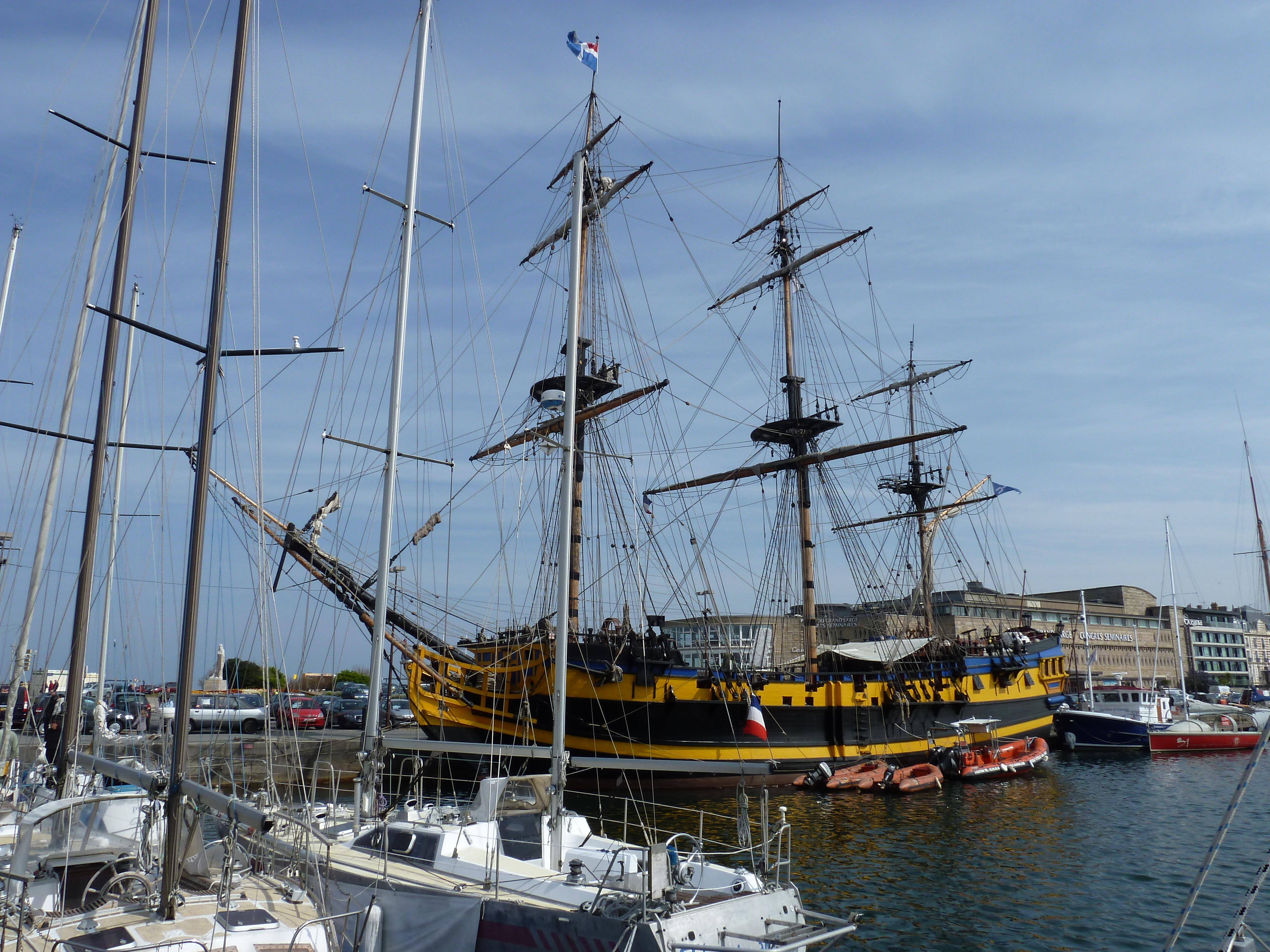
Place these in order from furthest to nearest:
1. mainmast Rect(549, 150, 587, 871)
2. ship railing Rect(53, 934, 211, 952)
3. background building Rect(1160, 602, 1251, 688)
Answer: background building Rect(1160, 602, 1251, 688), mainmast Rect(549, 150, 587, 871), ship railing Rect(53, 934, 211, 952)

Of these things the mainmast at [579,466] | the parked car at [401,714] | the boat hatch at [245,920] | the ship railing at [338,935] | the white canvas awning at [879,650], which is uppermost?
the mainmast at [579,466]

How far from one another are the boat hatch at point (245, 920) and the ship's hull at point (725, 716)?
14.8 metres

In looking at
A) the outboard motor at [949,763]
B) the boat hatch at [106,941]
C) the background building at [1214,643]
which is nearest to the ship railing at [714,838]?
the boat hatch at [106,941]

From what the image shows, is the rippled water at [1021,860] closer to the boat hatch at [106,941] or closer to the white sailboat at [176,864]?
the white sailboat at [176,864]

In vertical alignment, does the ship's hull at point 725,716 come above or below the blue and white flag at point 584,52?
below

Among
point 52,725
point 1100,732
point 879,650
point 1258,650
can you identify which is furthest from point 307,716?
point 1258,650

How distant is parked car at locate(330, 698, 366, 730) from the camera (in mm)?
41906

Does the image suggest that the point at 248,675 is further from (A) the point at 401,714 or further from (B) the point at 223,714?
(B) the point at 223,714

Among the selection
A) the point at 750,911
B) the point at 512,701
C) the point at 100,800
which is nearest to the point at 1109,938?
the point at 750,911

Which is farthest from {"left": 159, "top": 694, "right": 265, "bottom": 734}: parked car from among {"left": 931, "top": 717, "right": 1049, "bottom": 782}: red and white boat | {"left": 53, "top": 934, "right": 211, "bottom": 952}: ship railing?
{"left": 53, "top": 934, "right": 211, "bottom": 952}: ship railing

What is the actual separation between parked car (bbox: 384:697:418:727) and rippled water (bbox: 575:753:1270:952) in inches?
518

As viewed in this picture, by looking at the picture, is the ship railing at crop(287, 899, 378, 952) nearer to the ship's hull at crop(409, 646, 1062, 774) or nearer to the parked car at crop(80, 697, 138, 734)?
the ship's hull at crop(409, 646, 1062, 774)

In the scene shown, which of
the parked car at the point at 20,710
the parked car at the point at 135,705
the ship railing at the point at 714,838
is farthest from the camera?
the parked car at the point at 135,705

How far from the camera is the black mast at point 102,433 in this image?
41.9 feet
